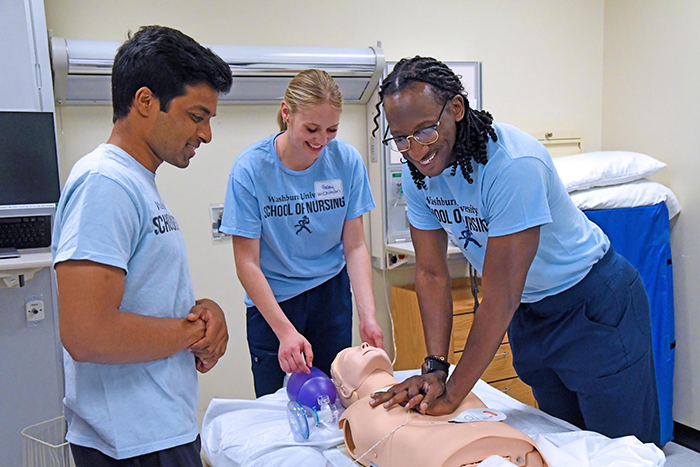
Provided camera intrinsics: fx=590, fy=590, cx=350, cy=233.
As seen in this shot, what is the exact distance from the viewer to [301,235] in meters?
1.95

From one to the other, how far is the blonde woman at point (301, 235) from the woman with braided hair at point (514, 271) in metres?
0.34

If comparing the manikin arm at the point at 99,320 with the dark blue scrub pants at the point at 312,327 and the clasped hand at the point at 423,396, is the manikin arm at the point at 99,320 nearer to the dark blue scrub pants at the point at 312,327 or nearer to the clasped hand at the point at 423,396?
the clasped hand at the point at 423,396

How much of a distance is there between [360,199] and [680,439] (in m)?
→ 2.25

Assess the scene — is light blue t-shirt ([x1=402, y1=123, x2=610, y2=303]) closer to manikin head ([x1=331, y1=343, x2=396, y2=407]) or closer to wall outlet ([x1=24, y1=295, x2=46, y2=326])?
manikin head ([x1=331, y1=343, x2=396, y2=407])

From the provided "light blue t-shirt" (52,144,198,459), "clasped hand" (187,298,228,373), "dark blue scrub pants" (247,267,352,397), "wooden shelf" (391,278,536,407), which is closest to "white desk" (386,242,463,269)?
"wooden shelf" (391,278,536,407)

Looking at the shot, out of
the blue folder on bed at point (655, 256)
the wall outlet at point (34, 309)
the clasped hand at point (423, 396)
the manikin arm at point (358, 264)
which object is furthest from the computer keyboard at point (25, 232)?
the blue folder on bed at point (655, 256)

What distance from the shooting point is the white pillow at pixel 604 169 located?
9.33 feet

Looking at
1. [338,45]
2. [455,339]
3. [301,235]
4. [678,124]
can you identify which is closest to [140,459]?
[301,235]

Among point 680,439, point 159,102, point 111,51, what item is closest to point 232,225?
point 159,102

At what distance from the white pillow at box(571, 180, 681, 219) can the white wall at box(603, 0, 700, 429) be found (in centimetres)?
23

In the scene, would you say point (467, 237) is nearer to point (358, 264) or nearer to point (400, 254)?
point (358, 264)

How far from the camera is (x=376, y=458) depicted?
1.39 metres

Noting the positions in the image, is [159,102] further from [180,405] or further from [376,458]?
[376,458]

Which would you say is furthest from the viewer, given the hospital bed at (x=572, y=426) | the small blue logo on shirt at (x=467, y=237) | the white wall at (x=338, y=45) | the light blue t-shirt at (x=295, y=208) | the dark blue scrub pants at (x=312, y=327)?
the white wall at (x=338, y=45)
